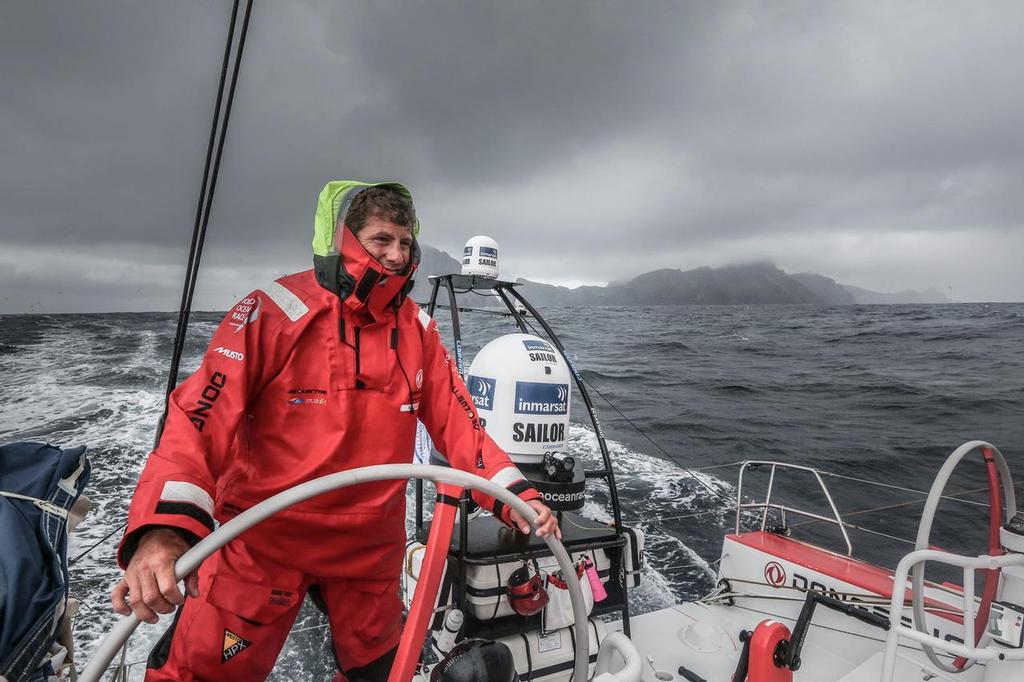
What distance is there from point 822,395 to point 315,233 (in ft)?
51.3

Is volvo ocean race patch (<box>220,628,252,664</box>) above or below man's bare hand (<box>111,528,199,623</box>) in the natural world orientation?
below

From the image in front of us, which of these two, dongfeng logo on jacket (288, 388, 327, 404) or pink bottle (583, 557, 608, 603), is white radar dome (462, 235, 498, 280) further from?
dongfeng logo on jacket (288, 388, 327, 404)

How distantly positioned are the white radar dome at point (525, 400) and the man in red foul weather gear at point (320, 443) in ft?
4.96

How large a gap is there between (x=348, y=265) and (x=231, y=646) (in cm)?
126

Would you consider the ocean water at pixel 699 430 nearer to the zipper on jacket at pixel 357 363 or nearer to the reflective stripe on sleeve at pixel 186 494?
the zipper on jacket at pixel 357 363

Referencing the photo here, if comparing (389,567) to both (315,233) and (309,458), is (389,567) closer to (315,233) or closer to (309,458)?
(309,458)

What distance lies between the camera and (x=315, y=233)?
1943 millimetres

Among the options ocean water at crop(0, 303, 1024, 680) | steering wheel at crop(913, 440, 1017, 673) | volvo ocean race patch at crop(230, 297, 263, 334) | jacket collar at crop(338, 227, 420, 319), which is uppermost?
jacket collar at crop(338, 227, 420, 319)

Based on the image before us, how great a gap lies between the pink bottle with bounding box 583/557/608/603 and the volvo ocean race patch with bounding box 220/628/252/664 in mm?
2062

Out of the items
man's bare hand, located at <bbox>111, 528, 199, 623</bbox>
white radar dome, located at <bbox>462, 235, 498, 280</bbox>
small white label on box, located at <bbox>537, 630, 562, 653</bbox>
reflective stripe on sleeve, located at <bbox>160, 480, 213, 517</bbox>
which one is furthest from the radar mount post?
man's bare hand, located at <bbox>111, 528, 199, 623</bbox>

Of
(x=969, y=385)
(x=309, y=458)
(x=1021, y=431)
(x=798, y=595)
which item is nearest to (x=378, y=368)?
(x=309, y=458)

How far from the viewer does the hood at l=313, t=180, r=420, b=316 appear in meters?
1.85

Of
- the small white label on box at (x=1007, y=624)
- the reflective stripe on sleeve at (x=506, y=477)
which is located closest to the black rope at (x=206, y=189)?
the reflective stripe on sleeve at (x=506, y=477)

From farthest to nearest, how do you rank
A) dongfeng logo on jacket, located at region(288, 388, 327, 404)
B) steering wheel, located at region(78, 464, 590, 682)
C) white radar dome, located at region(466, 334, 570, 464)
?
white radar dome, located at region(466, 334, 570, 464)
dongfeng logo on jacket, located at region(288, 388, 327, 404)
steering wheel, located at region(78, 464, 590, 682)
